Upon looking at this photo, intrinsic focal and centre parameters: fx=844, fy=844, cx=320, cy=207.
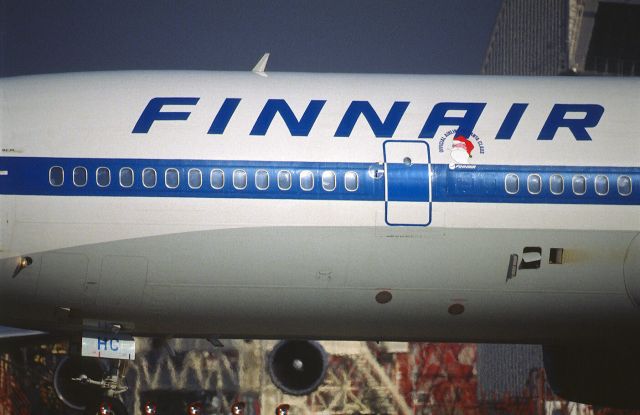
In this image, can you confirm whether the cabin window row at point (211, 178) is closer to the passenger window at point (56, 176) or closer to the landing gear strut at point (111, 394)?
the passenger window at point (56, 176)

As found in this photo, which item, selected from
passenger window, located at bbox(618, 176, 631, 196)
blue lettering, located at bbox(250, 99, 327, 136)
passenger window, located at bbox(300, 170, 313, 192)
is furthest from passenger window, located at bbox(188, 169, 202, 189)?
passenger window, located at bbox(618, 176, 631, 196)

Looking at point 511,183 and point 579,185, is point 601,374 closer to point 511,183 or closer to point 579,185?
point 579,185

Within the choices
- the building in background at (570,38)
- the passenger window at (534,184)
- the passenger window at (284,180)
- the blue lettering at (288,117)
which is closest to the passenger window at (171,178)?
the blue lettering at (288,117)

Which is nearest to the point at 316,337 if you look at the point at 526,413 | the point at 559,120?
the point at 559,120

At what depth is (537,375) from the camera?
5006 cm

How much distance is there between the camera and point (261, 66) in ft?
46.8

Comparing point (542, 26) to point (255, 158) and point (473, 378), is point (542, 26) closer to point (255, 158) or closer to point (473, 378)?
point (473, 378)

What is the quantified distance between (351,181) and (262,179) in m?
1.35

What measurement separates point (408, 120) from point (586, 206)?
3.06 meters

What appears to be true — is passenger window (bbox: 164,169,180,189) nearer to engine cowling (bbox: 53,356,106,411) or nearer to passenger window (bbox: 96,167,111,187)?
passenger window (bbox: 96,167,111,187)

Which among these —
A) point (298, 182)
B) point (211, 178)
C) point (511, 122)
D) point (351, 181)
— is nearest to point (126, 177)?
point (211, 178)

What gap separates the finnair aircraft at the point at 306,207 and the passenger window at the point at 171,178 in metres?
0.02

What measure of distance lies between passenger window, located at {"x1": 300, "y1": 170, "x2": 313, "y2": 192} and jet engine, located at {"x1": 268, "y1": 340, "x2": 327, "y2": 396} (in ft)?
27.6

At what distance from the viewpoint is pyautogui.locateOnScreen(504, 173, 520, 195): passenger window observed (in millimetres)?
12969
